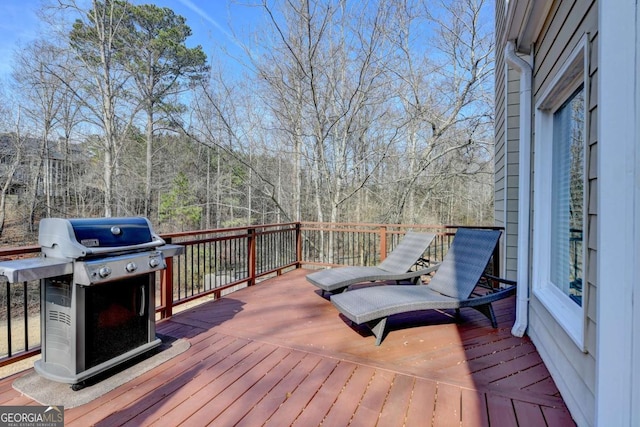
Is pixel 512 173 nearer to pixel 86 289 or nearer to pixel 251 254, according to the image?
pixel 251 254

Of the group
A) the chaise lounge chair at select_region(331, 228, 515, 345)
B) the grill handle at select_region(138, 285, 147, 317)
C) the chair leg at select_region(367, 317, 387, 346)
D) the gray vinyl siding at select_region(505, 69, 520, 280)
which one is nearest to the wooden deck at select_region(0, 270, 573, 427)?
the chair leg at select_region(367, 317, 387, 346)

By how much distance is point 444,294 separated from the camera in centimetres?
316

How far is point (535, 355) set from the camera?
2.54 m

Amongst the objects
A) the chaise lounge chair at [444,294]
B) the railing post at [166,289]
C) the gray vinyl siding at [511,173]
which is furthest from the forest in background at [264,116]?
the railing post at [166,289]

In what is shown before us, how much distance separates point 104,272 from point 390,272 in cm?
310

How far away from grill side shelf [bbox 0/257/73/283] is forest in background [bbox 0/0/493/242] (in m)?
5.22

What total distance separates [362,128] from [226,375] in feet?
25.5

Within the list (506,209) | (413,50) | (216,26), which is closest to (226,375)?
(506,209)

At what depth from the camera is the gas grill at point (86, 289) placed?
195 cm

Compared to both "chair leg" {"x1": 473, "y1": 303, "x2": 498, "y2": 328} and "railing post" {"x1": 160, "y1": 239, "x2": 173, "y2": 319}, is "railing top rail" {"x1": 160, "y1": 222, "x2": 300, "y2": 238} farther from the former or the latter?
"chair leg" {"x1": 473, "y1": 303, "x2": 498, "y2": 328}

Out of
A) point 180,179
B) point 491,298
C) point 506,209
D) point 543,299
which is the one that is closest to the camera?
point 543,299

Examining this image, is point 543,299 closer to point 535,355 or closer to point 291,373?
point 535,355

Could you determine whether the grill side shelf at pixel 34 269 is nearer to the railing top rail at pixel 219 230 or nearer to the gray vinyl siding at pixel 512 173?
the railing top rail at pixel 219 230

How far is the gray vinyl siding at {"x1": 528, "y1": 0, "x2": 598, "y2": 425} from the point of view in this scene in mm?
1560
